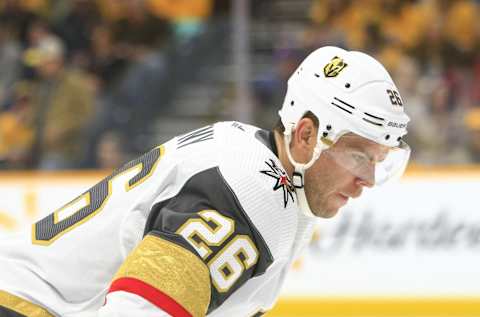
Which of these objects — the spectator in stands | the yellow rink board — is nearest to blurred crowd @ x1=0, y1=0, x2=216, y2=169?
the spectator in stands

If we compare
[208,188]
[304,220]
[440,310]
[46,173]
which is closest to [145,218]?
[208,188]

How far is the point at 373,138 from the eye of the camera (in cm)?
203

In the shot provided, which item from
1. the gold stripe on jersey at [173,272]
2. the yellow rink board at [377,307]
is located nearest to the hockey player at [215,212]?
the gold stripe on jersey at [173,272]

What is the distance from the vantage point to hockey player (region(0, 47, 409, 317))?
1754 mm

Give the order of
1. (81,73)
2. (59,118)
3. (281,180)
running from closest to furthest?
(281,180), (59,118), (81,73)

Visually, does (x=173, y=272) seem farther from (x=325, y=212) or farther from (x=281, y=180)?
(x=325, y=212)

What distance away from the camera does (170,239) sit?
177 centimetres

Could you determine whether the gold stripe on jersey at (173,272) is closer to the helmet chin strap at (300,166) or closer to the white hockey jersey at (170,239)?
the white hockey jersey at (170,239)

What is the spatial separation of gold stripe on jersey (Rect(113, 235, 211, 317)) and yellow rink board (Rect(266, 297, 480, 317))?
3.76 m

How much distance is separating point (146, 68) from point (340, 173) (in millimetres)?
4766

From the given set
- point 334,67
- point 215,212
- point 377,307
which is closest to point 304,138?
point 334,67

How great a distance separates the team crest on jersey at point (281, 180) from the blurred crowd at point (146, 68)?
4052 millimetres

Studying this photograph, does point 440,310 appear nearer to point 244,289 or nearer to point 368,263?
point 368,263

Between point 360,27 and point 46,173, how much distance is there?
2370 mm
